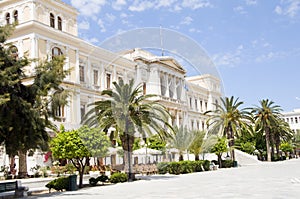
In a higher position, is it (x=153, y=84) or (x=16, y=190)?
(x=153, y=84)

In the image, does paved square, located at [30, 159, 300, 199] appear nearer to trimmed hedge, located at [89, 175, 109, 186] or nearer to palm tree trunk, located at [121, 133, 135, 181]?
trimmed hedge, located at [89, 175, 109, 186]

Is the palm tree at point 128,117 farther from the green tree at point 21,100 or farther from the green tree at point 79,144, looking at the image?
the green tree at point 21,100

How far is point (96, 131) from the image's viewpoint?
20.8 metres

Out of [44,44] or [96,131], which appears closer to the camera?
[96,131]

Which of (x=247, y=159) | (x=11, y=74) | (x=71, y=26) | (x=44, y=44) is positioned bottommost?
(x=247, y=159)

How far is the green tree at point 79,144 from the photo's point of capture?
19.5 metres

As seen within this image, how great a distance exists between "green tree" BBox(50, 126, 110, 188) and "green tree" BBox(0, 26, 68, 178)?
4.22 ft

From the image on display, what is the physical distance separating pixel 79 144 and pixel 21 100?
175 inches

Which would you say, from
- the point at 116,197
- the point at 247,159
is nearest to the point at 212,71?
the point at 116,197

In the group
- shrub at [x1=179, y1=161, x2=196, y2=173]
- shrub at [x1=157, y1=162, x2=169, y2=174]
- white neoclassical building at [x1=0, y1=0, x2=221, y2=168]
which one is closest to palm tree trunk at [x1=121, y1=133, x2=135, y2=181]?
white neoclassical building at [x1=0, y1=0, x2=221, y2=168]

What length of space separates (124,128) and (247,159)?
33.9 meters

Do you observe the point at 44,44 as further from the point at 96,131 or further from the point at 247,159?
the point at 247,159

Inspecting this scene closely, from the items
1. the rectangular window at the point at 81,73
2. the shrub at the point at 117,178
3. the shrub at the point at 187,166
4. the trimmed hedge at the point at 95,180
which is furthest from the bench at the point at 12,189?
the rectangular window at the point at 81,73

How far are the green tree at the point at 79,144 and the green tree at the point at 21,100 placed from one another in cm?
129
